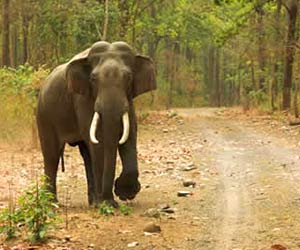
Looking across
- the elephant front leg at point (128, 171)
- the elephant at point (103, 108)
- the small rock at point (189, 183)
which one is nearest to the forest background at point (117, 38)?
the small rock at point (189, 183)

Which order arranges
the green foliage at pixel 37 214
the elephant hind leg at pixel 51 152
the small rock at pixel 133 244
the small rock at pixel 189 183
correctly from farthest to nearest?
the small rock at pixel 189 183
the elephant hind leg at pixel 51 152
the small rock at pixel 133 244
the green foliage at pixel 37 214

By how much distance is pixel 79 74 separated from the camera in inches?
364

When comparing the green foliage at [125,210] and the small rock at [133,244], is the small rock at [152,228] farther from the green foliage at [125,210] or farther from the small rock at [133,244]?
the green foliage at [125,210]

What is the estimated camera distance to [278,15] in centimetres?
3050

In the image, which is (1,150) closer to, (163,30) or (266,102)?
(266,102)

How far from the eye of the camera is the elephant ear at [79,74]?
923cm

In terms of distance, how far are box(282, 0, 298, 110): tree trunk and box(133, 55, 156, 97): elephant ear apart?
1714 centimetres

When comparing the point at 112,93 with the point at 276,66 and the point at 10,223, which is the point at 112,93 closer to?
the point at 10,223

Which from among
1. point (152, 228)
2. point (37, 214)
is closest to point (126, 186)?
point (152, 228)

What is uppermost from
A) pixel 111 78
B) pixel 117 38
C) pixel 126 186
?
pixel 117 38

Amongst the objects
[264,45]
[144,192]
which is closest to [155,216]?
[144,192]

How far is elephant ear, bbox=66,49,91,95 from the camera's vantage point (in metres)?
9.23

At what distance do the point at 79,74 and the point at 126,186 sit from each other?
155cm

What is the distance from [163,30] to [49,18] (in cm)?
1904
